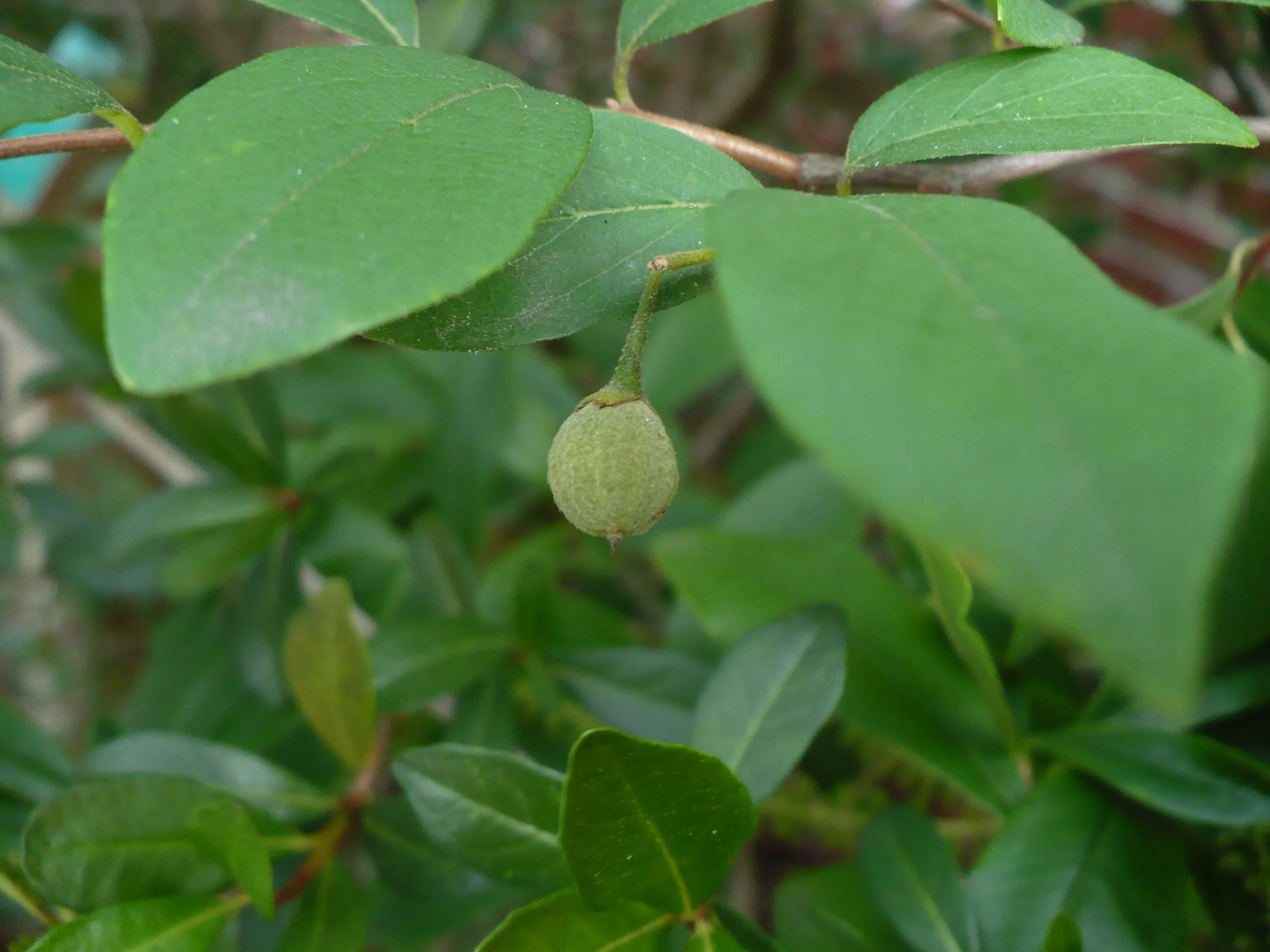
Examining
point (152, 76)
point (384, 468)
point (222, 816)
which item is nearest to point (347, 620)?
point (222, 816)

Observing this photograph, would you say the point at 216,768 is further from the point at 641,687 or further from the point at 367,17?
the point at 367,17

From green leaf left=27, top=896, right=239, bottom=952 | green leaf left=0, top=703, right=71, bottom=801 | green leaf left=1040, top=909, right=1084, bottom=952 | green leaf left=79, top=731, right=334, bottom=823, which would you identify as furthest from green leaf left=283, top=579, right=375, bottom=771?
green leaf left=1040, top=909, right=1084, bottom=952

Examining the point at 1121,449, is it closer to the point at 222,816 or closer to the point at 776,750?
the point at 776,750

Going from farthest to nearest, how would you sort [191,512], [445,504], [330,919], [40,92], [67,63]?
[67,63], [445,504], [191,512], [330,919], [40,92]

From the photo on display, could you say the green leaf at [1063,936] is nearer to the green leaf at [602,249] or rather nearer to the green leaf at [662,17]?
the green leaf at [602,249]

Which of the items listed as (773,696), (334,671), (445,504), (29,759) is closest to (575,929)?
(773,696)
